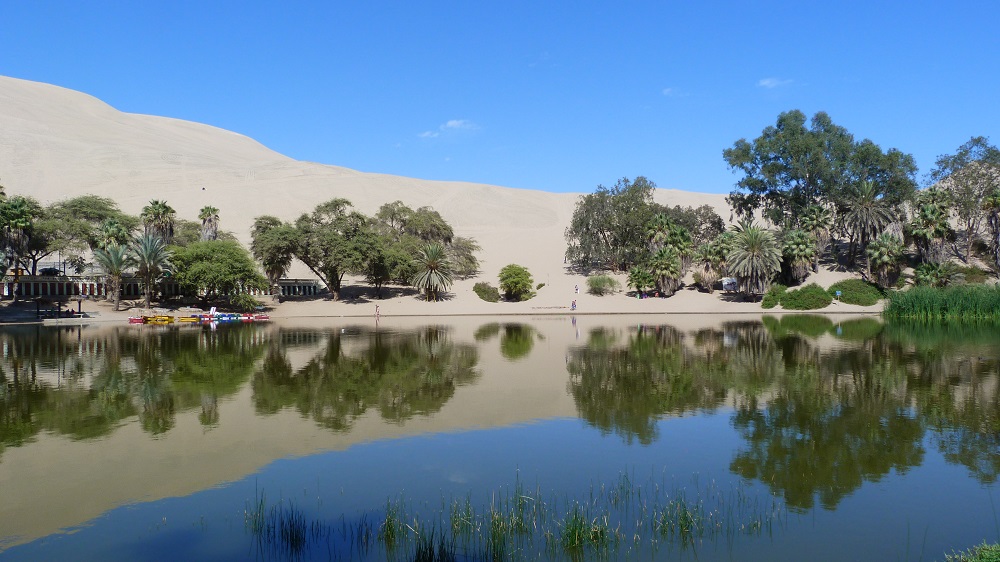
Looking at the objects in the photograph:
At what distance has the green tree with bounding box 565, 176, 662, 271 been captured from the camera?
70.8 m

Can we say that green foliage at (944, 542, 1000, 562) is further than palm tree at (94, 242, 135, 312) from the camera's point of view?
No

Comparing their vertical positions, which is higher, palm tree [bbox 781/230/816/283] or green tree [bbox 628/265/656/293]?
palm tree [bbox 781/230/816/283]

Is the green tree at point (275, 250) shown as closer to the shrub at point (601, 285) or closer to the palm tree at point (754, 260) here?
the shrub at point (601, 285)

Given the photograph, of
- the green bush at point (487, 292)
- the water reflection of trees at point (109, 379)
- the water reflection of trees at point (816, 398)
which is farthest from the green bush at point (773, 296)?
the water reflection of trees at point (109, 379)

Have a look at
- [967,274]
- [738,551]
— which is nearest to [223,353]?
[738,551]

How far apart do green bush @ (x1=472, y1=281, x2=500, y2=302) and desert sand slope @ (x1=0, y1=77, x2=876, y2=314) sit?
110cm

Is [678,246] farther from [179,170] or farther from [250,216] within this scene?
[179,170]

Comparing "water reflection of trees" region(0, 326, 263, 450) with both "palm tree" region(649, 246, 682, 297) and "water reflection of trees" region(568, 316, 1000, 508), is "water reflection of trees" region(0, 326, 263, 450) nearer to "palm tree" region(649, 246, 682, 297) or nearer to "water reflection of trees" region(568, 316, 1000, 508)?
"water reflection of trees" region(568, 316, 1000, 508)

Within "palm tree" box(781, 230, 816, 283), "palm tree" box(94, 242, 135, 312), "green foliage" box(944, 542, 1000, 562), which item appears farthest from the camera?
"palm tree" box(781, 230, 816, 283)

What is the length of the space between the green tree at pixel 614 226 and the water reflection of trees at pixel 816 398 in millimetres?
37205

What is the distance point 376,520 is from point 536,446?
4840 mm

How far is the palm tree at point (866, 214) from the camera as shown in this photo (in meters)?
62.4

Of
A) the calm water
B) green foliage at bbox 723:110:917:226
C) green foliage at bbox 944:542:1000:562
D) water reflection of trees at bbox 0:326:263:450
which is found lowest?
water reflection of trees at bbox 0:326:263:450

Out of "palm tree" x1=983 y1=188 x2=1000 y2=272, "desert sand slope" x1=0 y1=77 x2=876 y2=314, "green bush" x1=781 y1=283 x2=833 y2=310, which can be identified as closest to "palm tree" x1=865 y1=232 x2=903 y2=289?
"green bush" x1=781 y1=283 x2=833 y2=310
